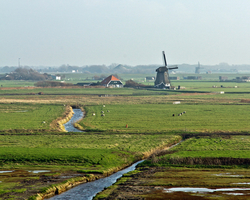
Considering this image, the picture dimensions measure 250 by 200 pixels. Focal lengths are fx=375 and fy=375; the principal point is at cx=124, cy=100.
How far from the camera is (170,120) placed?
63.9m

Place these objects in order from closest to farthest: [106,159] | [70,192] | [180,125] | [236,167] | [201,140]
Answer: [70,192], [236,167], [106,159], [201,140], [180,125]

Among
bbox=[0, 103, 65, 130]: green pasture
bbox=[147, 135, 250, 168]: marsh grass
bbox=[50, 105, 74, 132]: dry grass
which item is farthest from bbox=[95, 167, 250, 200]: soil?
bbox=[0, 103, 65, 130]: green pasture

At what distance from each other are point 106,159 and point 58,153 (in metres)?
5.04

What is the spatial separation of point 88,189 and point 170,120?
1450 inches

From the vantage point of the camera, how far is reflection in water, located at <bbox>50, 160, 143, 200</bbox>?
2691cm

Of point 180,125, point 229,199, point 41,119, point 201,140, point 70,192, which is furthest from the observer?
point 41,119

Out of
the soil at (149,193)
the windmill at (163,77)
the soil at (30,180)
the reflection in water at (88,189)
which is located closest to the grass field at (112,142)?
the soil at (30,180)

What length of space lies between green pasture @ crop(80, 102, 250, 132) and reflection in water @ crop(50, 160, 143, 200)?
23.0 m

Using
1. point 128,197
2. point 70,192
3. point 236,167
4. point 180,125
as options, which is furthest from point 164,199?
point 180,125

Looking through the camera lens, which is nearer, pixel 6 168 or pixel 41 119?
pixel 6 168

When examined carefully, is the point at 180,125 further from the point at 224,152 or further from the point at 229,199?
the point at 229,199

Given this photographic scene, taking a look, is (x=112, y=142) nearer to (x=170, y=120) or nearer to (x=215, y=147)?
(x=215, y=147)

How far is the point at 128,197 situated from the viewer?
26156 mm

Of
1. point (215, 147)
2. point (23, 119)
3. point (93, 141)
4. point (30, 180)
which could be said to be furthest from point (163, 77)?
point (30, 180)
